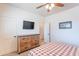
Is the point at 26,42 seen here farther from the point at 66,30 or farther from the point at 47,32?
the point at 66,30

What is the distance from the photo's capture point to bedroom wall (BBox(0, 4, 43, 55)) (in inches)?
84.7

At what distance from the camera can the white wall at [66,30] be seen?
2606 millimetres

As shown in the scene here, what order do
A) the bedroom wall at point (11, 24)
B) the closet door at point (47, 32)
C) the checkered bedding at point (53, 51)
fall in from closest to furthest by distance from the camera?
the checkered bedding at point (53, 51) → the bedroom wall at point (11, 24) → the closet door at point (47, 32)

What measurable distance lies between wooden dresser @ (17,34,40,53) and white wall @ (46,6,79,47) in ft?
2.09

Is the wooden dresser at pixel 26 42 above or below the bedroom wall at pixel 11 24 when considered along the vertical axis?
below

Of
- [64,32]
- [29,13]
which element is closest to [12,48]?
[29,13]

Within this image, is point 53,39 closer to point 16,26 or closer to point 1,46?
point 16,26

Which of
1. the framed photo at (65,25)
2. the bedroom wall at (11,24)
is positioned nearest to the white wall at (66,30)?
the framed photo at (65,25)

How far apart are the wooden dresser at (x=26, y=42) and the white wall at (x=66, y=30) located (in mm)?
638

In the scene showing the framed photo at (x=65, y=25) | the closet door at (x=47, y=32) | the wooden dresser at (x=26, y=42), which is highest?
the framed photo at (x=65, y=25)

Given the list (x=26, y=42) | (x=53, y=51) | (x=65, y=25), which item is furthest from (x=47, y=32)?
(x=53, y=51)

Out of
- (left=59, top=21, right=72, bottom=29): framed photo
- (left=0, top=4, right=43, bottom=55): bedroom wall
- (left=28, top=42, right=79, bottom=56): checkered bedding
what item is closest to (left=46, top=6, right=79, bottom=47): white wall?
(left=59, top=21, right=72, bottom=29): framed photo

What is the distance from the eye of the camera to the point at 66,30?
8.97ft

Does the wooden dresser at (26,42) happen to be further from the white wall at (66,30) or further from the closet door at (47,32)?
the white wall at (66,30)
